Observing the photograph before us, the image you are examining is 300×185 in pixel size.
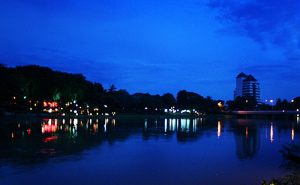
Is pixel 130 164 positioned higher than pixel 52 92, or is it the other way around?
pixel 52 92

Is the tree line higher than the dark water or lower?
higher

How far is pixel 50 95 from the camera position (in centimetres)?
9550

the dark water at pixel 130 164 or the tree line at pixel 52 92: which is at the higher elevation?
the tree line at pixel 52 92

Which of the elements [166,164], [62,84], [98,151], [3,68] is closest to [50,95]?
[62,84]

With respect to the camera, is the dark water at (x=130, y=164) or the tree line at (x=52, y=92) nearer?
the dark water at (x=130, y=164)

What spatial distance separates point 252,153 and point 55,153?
609 inches

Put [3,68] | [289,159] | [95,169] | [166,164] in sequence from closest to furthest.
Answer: [95,169] → [166,164] → [289,159] → [3,68]

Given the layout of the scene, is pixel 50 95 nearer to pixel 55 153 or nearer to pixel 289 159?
pixel 55 153

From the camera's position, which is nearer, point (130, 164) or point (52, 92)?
point (130, 164)

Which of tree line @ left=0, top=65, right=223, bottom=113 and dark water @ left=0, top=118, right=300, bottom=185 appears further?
tree line @ left=0, top=65, right=223, bottom=113

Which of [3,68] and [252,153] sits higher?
[3,68]

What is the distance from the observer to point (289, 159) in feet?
90.7

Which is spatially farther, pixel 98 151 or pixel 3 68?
pixel 3 68

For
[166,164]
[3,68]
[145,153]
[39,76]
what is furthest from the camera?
[39,76]
